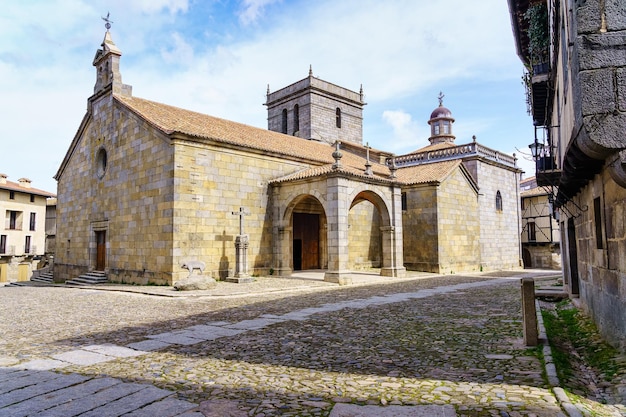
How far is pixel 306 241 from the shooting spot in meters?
20.8

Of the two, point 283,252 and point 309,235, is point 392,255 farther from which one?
point 309,235

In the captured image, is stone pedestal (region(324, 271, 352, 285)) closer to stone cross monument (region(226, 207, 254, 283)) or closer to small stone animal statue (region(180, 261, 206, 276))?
stone cross monument (region(226, 207, 254, 283))

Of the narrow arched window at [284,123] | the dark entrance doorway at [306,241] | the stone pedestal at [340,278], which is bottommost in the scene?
the stone pedestal at [340,278]

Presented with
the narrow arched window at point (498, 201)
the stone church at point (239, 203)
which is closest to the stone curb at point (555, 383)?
the stone church at point (239, 203)

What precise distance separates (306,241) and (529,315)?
15.6 metres

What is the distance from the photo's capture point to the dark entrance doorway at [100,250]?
1850 centimetres

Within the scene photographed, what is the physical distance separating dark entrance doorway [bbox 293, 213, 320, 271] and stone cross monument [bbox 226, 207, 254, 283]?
4723mm

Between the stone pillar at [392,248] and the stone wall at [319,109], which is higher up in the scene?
the stone wall at [319,109]

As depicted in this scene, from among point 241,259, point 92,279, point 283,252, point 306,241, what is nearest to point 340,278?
point 283,252

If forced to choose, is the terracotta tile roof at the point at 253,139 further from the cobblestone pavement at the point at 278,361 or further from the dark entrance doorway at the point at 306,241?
the cobblestone pavement at the point at 278,361

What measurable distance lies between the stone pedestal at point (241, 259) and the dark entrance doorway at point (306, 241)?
15.9 ft

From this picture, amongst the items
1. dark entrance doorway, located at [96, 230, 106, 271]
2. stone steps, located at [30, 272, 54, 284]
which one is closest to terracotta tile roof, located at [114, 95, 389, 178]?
dark entrance doorway, located at [96, 230, 106, 271]

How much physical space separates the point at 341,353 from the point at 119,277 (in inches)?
556

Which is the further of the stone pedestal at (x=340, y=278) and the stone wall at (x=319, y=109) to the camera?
the stone wall at (x=319, y=109)
